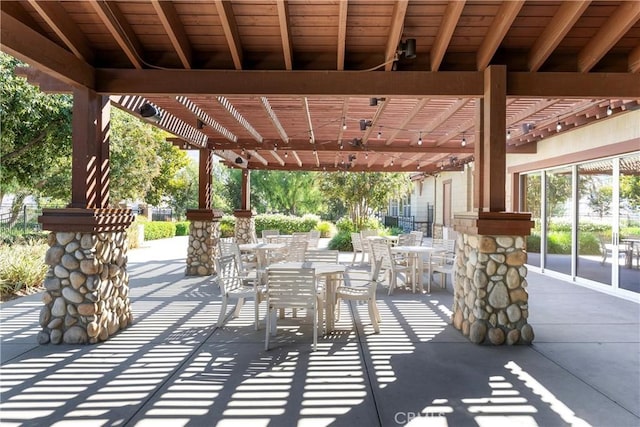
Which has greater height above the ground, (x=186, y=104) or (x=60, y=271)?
(x=186, y=104)

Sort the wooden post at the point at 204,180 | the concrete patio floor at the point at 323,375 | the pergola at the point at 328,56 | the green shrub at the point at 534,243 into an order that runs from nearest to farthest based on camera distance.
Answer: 1. the concrete patio floor at the point at 323,375
2. the pergola at the point at 328,56
3. the wooden post at the point at 204,180
4. the green shrub at the point at 534,243

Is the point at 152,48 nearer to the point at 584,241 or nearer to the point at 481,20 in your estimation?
the point at 481,20

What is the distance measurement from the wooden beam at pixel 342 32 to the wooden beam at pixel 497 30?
1.49 meters

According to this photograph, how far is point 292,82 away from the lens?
192 inches

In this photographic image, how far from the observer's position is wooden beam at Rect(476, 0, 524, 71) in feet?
12.4

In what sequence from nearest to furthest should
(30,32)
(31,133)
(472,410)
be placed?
(472,410), (30,32), (31,133)

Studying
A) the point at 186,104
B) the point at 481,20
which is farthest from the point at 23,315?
the point at 481,20

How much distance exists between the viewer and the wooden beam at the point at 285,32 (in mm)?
Answer: 3811

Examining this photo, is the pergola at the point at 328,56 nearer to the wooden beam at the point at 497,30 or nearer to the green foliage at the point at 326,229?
the wooden beam at the point at 497,30

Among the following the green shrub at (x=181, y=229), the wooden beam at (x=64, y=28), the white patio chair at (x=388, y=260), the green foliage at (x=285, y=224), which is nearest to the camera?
the wooden beam at (x=64, y=28)

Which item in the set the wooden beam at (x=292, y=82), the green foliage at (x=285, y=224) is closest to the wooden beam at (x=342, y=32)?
the wooden beam at (x=292, y=82)

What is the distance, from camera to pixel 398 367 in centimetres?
396

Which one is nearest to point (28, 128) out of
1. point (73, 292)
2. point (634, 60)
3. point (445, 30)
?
point (73, 292)

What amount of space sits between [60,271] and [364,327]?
3609 mm
